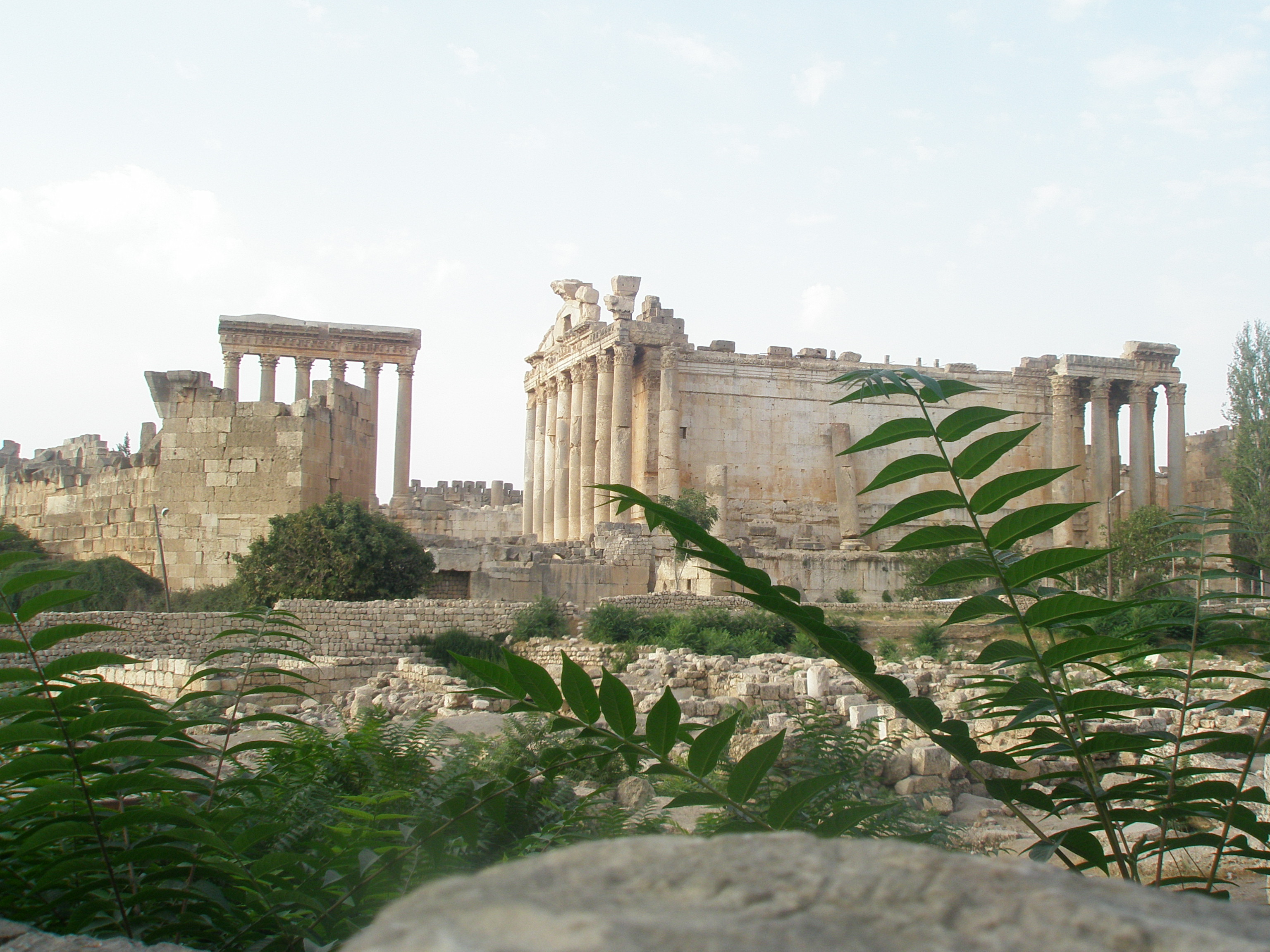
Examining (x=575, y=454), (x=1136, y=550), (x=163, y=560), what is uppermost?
(x=575, y=454)

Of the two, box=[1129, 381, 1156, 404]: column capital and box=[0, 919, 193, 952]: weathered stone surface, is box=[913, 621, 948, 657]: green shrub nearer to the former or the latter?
box=[0, 919, 193, 952]: weathered stone surface

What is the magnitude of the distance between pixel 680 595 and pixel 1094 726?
13.0 m

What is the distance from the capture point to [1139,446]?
33.7 metres

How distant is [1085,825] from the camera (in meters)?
2.03

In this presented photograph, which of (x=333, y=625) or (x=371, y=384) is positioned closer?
(x=333, y=625)

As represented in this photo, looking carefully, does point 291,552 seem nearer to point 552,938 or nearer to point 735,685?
point 735,685

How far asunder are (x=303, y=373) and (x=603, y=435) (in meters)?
10.1

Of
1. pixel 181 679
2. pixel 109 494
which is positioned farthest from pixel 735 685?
pixel 109 494

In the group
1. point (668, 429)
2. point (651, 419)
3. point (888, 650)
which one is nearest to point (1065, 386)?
point (668, 429)

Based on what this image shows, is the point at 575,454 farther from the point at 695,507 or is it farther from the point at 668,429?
the point at 695,507

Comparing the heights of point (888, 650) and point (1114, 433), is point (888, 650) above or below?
below

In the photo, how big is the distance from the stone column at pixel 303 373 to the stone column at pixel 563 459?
782 centimetres

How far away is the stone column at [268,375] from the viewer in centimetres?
3212

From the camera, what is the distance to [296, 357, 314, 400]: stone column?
107 ft
